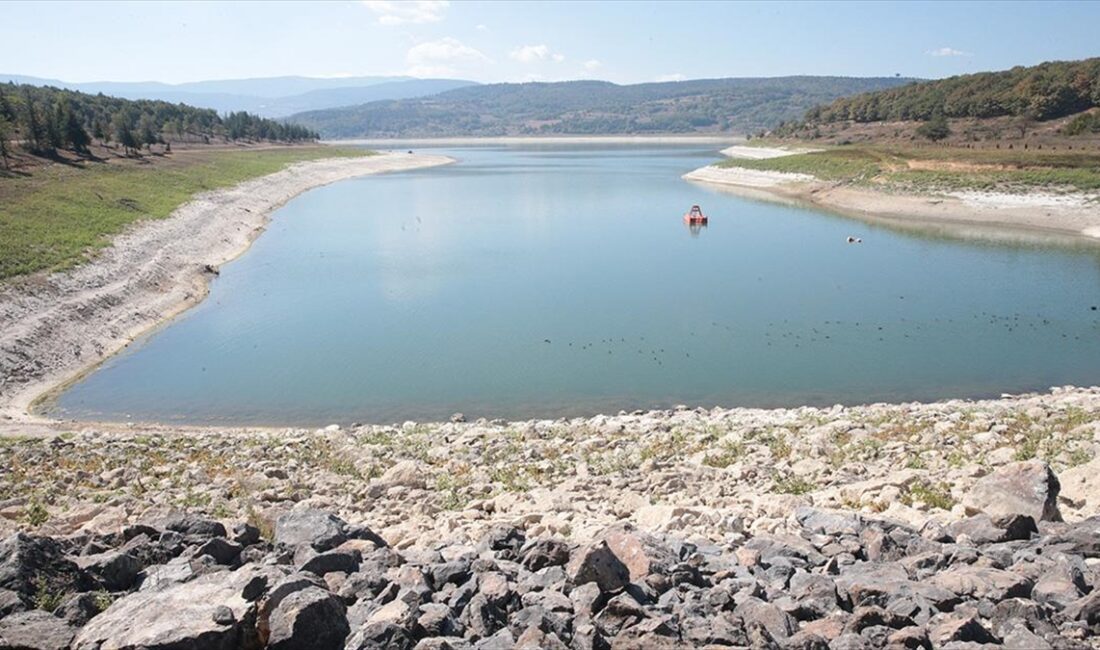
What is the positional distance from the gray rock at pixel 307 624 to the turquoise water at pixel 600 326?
11244mm

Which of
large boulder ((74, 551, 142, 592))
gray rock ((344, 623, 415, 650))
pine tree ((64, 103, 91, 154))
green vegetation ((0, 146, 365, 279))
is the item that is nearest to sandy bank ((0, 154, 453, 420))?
green vegetation ((0, 146, 365, 279))

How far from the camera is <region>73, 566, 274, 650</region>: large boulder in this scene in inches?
214

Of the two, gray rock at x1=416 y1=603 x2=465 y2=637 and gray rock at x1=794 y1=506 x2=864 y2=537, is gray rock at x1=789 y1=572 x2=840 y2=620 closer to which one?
gray rock at x1=794 y1=506 x2=864 y2=537

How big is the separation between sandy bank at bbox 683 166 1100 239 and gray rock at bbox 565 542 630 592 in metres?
45.8

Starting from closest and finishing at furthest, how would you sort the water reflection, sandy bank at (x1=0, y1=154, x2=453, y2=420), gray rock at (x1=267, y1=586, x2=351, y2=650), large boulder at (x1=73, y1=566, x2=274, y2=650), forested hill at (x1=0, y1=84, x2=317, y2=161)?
large boulder at (x1=73, y1=566, x2=274, y2=650)
gray rock at (x1=267, y1=586, x2=351, y2=650)
sandy bank at (x1=0, y1=154, x2=453, y2=420)
the water reflection
forested hill at (x1=0, y1=84, x2=317, y2=161)

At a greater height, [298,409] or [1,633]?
[1,633]

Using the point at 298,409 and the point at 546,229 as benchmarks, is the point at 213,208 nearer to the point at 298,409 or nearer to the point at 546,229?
the point at 546,229

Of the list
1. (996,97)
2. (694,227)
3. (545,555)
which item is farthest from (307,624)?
(996,97)

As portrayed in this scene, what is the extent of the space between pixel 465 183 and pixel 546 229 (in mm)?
38371

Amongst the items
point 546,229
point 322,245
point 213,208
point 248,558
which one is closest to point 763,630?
point 248,558

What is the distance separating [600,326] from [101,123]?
263 ft

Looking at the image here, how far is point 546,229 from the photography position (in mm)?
49562

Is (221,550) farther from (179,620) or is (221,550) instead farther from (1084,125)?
(1084,125)

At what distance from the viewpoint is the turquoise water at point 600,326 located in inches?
728
